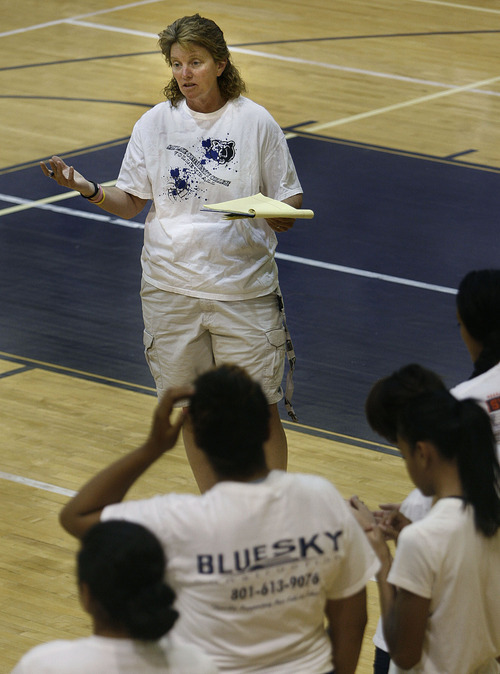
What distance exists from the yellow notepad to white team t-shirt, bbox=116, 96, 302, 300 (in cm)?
13

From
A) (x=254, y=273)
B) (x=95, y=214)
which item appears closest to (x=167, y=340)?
(x=254, y=273)

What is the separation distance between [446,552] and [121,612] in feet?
2.52

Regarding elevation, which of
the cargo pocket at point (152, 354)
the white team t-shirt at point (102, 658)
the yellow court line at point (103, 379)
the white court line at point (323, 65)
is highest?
the white team t-shirt at point (102, 658)

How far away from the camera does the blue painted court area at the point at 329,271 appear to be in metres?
6.64

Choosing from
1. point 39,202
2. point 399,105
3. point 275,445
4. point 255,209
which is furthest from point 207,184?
point 399,105

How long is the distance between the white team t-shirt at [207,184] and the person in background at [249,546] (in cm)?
175

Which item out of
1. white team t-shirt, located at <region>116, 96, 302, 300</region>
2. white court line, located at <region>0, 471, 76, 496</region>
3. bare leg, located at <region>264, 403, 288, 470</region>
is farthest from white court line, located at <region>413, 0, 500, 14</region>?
bare leg, located at <region>264, 403, 288, 470</region>

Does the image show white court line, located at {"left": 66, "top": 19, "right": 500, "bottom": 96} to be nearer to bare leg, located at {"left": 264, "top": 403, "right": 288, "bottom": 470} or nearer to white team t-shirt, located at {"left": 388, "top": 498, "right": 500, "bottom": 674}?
bare leg, located at {"left": 264, "top": 403, "right": 288, "bottom": 470}

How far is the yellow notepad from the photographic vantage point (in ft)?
13.3

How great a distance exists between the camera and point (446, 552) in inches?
102

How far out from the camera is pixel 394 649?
2.70 meters

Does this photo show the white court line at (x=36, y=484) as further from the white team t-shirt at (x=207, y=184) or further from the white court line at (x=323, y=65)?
the white court line at (x=323, y=65)

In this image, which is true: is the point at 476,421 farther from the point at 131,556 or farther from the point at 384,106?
the point at 384,106

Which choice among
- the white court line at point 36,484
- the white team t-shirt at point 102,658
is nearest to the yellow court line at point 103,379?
the white court line at point 36,484
